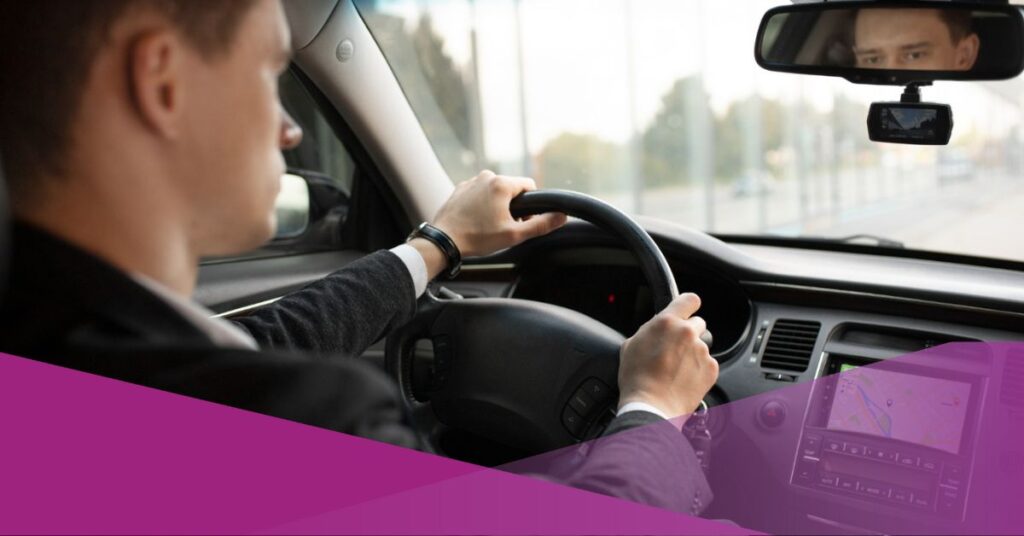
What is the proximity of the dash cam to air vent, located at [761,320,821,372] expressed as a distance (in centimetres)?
45

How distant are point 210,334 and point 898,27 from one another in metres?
1.39

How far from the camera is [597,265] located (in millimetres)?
2373

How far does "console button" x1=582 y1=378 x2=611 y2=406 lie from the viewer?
1.59m

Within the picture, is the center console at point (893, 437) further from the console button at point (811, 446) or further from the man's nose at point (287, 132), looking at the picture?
the man's nose at point (287, 132)

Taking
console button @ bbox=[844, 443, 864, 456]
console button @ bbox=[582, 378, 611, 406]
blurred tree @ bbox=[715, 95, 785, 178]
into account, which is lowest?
blurred tree @ bbox=[715, 95, 785, 178]

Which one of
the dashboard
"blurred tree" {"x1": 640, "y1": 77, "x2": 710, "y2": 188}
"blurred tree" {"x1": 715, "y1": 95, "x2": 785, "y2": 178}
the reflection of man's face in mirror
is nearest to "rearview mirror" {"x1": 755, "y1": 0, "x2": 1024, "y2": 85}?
the reflection of man's face in mirror

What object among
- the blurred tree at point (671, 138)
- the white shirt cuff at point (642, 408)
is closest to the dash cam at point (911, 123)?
the white shirt cuff at point (642, 408)

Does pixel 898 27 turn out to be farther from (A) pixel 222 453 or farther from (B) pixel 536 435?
(A) pixel 222 453

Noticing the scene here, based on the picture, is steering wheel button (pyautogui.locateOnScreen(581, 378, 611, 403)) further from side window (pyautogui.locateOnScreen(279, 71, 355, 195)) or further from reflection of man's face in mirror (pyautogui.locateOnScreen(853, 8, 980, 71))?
side window (pyautogui.locateOnScreen(279, 71, 355, 195))

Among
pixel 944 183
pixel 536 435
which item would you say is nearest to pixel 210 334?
pixel 536 435

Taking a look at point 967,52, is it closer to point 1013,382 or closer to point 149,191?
point 1013,382

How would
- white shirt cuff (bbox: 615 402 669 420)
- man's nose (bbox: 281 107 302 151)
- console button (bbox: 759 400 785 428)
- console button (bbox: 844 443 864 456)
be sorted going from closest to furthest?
man's nose (bbox: 281 107 302 151), white shirt cuff (bbox: 615 402 669 420), console button (bbox: 844 443 864 456), console button (bbox: 759 400 785 428)

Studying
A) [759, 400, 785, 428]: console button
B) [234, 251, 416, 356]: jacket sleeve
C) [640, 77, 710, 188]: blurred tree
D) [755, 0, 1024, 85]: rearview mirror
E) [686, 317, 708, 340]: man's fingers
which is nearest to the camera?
[686, 317, 708, 340]: man's fingers
